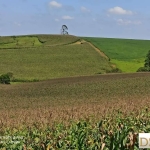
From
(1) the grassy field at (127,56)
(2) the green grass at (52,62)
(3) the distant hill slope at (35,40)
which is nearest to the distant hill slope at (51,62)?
(2) the green grass at (52,62)

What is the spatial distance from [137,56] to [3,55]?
36.4 meters

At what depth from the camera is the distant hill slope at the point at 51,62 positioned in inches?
2852

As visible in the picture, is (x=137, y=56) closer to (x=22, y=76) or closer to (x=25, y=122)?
(x=22, y=76)

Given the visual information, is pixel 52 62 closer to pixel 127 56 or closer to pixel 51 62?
pixel 51 62

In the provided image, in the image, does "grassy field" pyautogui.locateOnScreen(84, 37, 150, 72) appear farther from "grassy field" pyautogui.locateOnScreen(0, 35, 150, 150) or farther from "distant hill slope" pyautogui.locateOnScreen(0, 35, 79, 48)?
"distant hill slope" pyautogui.locateOnScreen(0, 35, 79, 48)

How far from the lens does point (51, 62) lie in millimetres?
84750

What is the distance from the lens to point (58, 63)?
83562mm

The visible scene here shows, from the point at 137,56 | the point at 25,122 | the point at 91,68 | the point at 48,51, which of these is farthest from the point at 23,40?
the point at 25,122

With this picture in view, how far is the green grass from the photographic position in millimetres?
72562
